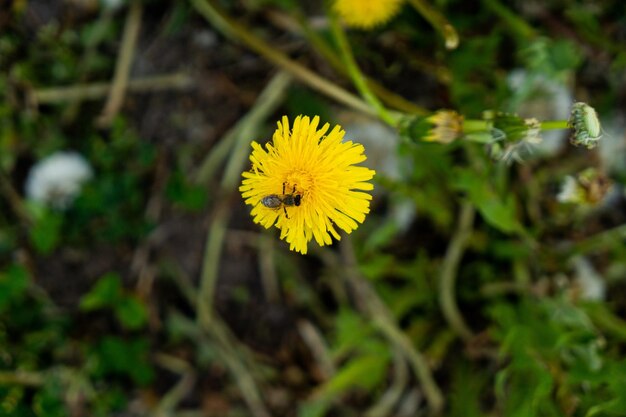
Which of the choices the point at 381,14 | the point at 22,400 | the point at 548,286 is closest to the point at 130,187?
the point at 22,400

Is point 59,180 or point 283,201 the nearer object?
point 283,201

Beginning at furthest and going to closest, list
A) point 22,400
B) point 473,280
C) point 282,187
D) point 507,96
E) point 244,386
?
1. point 244,386
2. point 473,280
3. point 22,400
4. point 507,96
5. point 282,187

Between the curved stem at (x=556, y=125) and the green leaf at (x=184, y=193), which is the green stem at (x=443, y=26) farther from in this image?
the green leaf at (x=184, y=193)

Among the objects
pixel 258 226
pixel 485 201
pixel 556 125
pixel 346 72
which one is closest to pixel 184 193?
pixel 258 226

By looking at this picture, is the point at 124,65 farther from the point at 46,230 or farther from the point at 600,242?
the point at 600,242

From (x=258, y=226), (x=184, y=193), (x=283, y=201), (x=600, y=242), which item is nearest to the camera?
(x=283, y=201)

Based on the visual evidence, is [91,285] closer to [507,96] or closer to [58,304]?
[58,304]

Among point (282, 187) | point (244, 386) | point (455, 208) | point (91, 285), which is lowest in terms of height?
point (244, 386)
